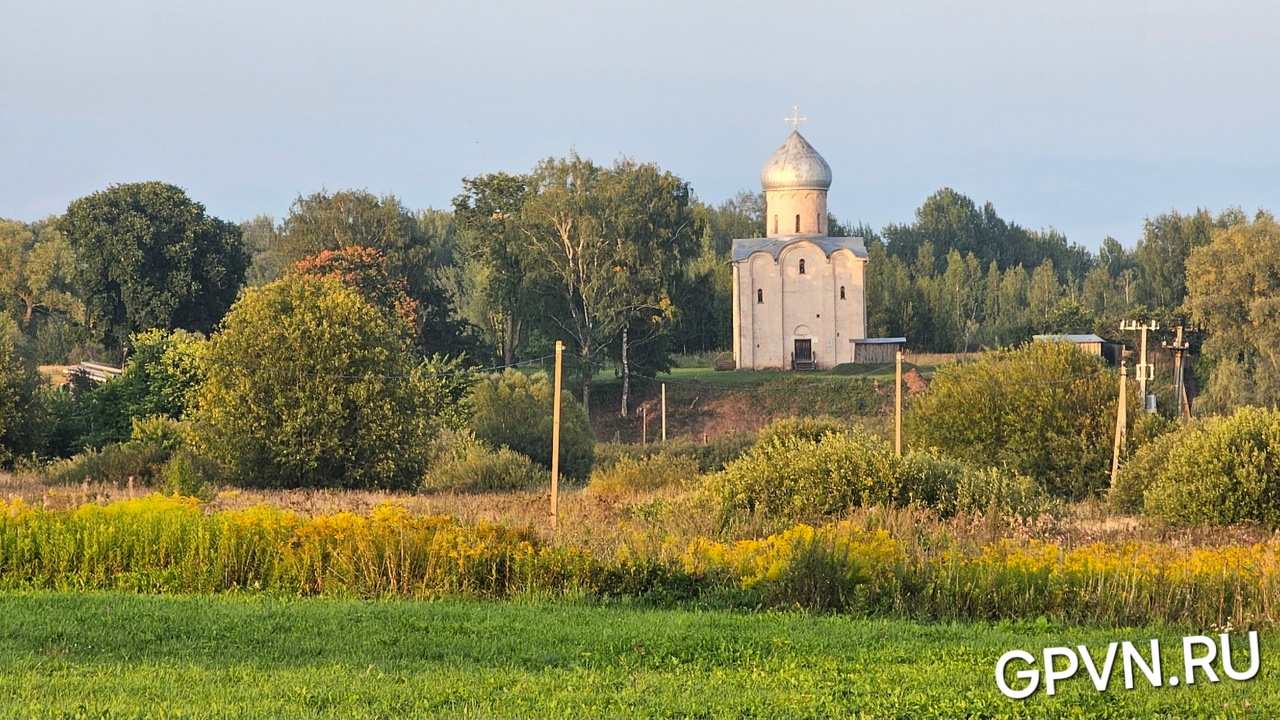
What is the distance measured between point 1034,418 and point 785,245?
31.4 metres

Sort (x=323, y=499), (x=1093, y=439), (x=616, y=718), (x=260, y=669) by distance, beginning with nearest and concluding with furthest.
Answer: (x=616, y=718) < (x=260, y=669) < (x=323, y=499) < (x=1093, y=439)

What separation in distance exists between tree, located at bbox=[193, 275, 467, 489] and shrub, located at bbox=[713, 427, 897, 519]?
41.4 feet

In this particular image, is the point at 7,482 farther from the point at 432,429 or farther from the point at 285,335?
the point at 432,429

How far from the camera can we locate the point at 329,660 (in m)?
10.1

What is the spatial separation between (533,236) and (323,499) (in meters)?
34.0

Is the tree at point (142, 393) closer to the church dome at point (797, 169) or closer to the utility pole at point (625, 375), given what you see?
the utility pole at point (625, 375)

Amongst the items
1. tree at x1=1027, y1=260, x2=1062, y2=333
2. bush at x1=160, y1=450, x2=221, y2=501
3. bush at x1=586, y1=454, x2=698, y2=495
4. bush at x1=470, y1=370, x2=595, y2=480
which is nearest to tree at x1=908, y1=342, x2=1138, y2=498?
bush at x1=586, y1=454, x2=698, y2=495

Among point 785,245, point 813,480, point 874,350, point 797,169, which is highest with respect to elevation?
point 797,169

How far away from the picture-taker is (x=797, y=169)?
67625mm

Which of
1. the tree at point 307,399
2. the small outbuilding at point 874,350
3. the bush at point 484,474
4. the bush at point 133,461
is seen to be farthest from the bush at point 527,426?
the small outbuilding at point 874,350

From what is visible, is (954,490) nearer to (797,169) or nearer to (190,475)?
(190,475)

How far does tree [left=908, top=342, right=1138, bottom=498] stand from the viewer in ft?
116

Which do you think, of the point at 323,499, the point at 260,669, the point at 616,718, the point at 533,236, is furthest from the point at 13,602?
the point at 533,236

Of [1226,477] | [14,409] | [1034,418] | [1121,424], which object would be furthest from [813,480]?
[14,409]
